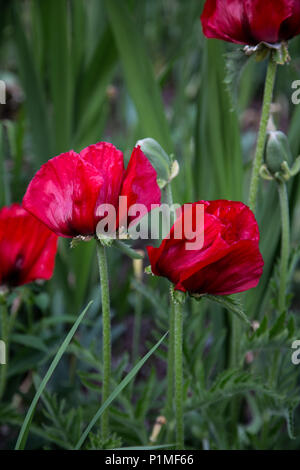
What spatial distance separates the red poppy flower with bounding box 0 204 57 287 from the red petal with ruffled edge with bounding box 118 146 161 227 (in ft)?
0.45

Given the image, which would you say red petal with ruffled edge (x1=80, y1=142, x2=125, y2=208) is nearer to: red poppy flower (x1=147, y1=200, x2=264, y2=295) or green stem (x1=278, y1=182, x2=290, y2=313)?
red poppy flower (x1=147, y1=200, x2=264, y2=295)

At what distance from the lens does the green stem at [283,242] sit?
0.55 metres

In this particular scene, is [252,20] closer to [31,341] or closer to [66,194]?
[66,194]

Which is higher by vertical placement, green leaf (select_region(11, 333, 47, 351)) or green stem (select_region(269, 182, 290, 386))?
green stem (select_region(269, 182, 290, 386))

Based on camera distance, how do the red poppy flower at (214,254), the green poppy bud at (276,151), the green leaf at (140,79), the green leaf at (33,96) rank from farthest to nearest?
1. the green leaf at (33,96)
2. the green leaf at (140,79)
3. the green poppy bud at (276,151)
4. the red poppy flower at (214,254)

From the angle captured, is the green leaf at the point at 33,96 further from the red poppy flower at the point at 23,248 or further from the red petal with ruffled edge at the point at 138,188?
the red petal with ruffled edge at the point at 138,188

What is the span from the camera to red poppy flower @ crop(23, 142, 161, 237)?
0.41 metres

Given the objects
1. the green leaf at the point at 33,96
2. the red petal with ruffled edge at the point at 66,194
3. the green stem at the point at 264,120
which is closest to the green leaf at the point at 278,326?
the green stem at the point at 264,120

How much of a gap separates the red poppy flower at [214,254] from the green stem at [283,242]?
14 centimetres

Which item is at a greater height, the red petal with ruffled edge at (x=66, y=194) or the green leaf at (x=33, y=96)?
the green leaf at (x=33, y=96)

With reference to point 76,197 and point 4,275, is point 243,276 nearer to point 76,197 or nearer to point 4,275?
point 76,197

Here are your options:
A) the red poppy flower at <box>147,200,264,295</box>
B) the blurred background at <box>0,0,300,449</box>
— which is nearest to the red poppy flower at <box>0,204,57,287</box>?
the blurred background at <box>0,0,300,449</box>
